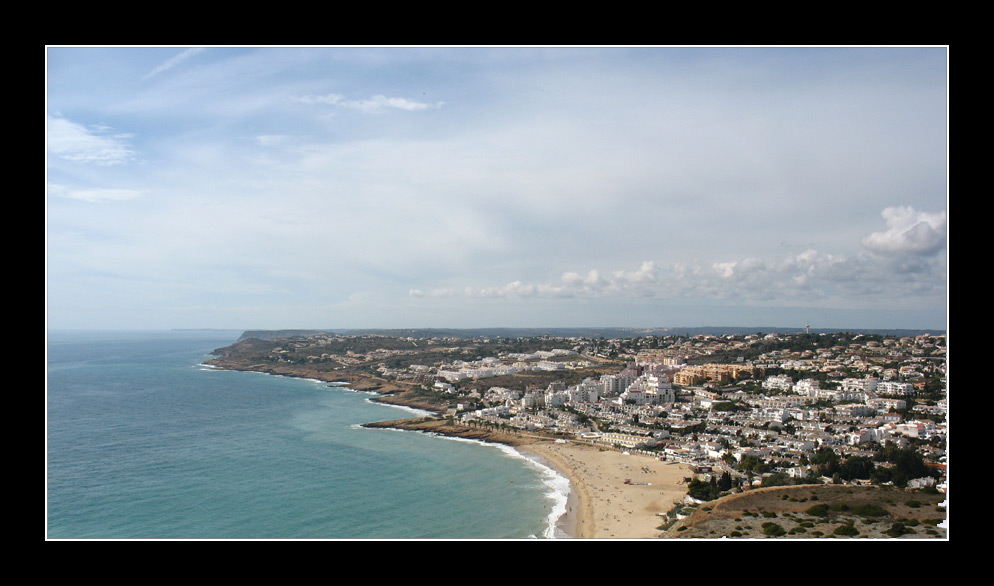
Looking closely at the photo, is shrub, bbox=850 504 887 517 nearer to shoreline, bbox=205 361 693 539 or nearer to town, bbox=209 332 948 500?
town, bbox=209 332 948 500

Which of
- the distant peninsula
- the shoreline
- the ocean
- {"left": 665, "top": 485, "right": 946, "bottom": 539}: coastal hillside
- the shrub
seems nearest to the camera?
{"left": 665, "top": 485, "right": 946, "bottom": 539}: coastal hillside

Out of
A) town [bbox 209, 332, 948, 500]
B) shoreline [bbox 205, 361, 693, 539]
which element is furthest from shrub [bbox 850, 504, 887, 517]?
shoreline [bbox 205, 361, 693, 539]

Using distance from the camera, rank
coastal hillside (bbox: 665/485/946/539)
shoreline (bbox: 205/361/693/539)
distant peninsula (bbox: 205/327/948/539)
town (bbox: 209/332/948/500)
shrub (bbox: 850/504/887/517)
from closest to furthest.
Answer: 1. coastal hillside (bbox: 665/485/946/539)
2. shrub (bbox: 850/504/887/517)
3. distant peninsula (bbox: 205/327/948/539)
4. shoreline (bbox: 205/361/693/539)
5. town (bbox: 209/332/948/500)

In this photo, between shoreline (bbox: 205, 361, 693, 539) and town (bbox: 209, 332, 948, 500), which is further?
town (bbox: 209, 332, 948, 500)

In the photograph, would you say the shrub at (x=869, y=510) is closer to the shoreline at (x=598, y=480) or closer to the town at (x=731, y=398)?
Result: the town at (x=731, y=398)

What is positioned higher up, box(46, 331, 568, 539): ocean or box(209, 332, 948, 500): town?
box(209, 332, 948, 500): town
